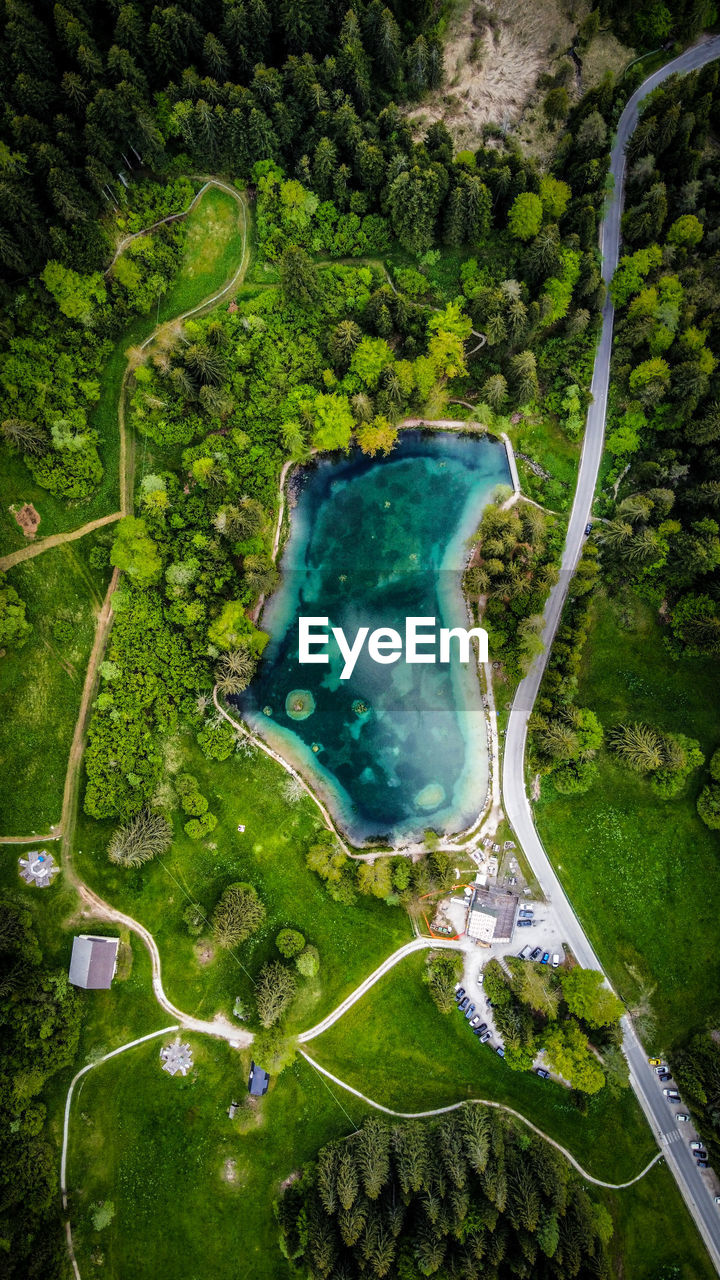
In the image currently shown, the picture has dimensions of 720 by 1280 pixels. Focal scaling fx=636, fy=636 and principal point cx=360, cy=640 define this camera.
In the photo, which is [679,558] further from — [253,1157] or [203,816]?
[253,1157]

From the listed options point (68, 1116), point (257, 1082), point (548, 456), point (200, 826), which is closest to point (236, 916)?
point (200, 826)

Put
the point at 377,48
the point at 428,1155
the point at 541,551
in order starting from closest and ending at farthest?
the point at 428,1155 < the point at 377,48 < the point at 541,551

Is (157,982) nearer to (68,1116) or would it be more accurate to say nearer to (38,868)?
(68,1116)

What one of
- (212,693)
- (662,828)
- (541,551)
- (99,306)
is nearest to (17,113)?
(99,306)

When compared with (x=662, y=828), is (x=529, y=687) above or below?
above

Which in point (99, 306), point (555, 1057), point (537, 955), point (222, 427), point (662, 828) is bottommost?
point (555, 1057)

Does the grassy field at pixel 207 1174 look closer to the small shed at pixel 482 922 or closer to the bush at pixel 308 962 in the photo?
the bush at pixel 308 962

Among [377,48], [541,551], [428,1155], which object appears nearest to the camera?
[428,1155]
